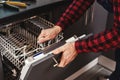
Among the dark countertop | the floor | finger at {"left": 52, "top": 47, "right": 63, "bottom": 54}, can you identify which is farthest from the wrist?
the floor

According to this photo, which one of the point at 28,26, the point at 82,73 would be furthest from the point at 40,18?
the point at 82,73

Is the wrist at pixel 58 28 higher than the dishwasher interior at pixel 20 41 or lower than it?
higher

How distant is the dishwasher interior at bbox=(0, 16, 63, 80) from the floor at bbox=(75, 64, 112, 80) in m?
0.59

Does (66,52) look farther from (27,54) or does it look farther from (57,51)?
(27,54)

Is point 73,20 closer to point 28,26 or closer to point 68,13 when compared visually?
point 68,13

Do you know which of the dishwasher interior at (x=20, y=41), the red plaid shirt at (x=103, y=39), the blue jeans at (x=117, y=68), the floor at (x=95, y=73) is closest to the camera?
the red plaid shirt at (x=103, y=39)

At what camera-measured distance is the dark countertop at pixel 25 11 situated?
869 millimetres

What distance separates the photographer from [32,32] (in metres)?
1.12

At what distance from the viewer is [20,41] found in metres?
1.13

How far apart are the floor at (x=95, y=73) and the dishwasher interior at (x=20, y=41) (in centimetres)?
59

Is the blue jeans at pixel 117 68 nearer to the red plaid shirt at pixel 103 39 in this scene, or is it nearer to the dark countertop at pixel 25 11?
the red plaid shirt at pixel 103 39

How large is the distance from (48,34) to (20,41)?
20 cm

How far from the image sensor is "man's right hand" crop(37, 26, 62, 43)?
1.00 m

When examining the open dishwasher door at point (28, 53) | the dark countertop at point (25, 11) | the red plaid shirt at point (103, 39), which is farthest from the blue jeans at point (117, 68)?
the dark countertop at point (25, 11)
